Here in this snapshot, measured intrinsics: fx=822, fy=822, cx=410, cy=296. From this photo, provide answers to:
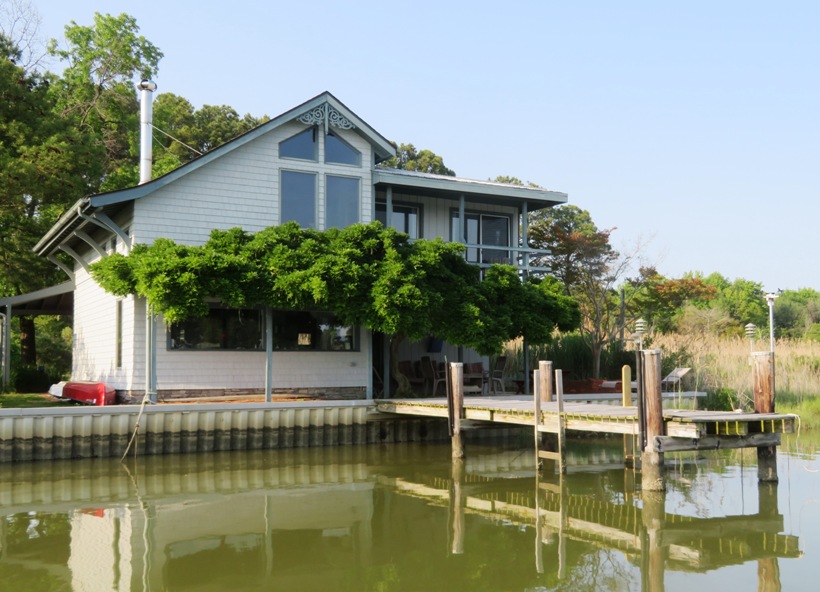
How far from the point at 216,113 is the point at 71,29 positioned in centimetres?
1451

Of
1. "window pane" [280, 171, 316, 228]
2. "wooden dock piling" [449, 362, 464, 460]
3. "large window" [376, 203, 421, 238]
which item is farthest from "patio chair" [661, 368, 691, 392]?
"window pane" [280, 171, 316, 228]

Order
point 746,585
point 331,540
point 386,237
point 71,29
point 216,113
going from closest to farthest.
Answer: point 746,585 < point 331,540 < point 386,237 < point 71,29 < point 216,113

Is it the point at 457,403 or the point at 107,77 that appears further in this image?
the point at 107,77

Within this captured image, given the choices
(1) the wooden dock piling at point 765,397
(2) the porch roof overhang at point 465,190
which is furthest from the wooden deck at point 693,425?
(2) the porch roof overhang at point 465,190

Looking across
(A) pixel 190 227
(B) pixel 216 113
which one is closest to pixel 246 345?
(A) pixel 190 227

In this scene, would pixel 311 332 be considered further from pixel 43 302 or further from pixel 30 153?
pixel 43 302

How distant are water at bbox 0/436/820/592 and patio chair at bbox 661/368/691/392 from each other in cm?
580

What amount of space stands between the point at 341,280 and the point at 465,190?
4.82 meters

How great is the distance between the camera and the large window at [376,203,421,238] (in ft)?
67.8

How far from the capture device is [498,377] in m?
21.3

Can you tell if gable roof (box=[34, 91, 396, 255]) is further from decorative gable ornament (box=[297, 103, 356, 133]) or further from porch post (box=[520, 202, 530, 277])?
porch post (box=[520, 202, 530, 277])

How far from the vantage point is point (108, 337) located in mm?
18719

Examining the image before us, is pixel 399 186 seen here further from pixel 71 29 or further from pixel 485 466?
pixel 71 29

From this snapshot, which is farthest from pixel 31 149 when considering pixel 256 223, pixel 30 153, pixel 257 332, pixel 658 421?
pixel 658 421
